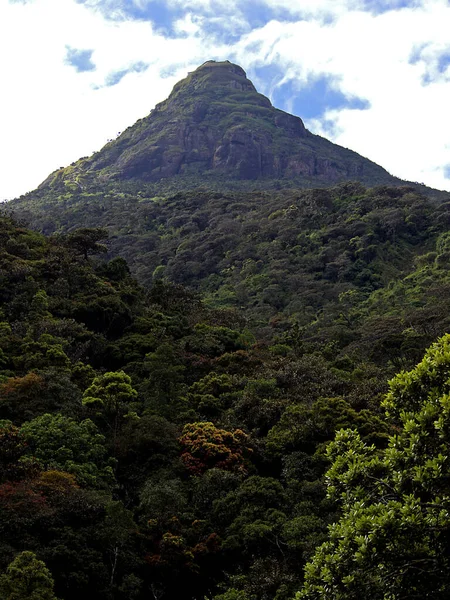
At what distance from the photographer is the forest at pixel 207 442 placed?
30.9 ft

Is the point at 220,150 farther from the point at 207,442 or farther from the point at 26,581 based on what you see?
the point at 26,581

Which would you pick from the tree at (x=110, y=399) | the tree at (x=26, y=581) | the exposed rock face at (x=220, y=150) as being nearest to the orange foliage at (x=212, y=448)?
the tree at (x=110, y=399)

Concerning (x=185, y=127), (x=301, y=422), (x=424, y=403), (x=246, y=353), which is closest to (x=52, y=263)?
(x=246, y=353)

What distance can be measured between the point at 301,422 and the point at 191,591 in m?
8.93

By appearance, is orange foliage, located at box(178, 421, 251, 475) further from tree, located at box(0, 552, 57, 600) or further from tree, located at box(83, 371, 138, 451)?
tree, located at box(0, 552, 57, 600)

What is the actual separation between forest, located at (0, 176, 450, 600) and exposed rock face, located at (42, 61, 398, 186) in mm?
99646

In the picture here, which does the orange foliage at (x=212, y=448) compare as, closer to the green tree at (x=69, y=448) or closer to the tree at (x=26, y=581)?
the green tree at (x=69, y=448)

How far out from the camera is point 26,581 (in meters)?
12.8

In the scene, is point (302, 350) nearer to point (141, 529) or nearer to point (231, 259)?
point (141, 529)

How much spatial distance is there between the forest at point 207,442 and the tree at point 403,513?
0.11ft

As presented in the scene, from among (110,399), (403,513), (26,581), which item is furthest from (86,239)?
(403,513)

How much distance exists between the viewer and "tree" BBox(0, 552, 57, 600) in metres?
12.5

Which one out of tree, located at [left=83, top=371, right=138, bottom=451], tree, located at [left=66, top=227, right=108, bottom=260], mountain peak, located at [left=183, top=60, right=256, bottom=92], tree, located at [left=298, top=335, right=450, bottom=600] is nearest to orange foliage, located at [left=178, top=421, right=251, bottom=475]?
tree, located at [left=83, top=371, right=138, bottom=451]

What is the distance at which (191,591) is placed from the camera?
17.8m
